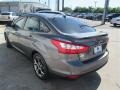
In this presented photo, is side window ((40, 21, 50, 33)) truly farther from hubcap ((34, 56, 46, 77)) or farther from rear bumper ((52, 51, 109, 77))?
rear bumper ((52, 51, 109, 77))

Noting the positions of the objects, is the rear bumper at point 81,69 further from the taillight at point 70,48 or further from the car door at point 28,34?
the car door at point 28,34

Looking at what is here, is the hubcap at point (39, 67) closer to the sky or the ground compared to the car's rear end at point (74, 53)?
closer to the ground

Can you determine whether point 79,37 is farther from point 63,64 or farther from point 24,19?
point 24,19

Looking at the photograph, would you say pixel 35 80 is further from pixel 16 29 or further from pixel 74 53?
pixel 16 29

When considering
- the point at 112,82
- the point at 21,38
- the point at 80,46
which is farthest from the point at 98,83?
the point at 21,38

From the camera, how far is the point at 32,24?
4785mm

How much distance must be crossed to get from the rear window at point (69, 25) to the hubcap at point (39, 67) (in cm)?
92

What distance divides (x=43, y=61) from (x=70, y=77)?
2.70 feet

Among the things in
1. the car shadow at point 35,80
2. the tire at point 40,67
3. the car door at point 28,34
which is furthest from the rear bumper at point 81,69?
the car door at point 28,34

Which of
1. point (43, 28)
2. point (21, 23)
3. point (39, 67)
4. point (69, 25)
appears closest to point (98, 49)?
point (69, 25)

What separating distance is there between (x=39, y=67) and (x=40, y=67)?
70 mm

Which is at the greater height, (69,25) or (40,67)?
(69,25)

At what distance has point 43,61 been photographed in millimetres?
4152

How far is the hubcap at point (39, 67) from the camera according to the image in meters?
4.28
